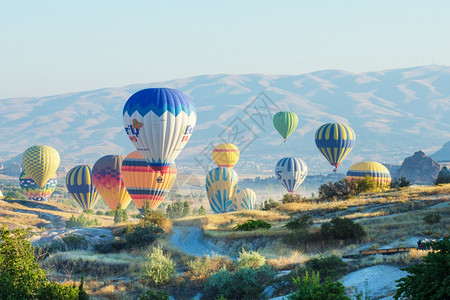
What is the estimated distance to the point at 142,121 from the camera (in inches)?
2514

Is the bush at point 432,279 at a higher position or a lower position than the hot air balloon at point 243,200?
higher

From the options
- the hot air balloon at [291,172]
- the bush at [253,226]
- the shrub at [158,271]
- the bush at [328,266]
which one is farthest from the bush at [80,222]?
the bush at [328,266]

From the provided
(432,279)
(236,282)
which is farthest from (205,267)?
(432,279)

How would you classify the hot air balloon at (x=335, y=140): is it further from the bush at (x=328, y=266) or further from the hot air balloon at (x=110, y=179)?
the bush at (x=328, y=266)

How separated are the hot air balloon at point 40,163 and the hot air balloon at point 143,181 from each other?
190 feet

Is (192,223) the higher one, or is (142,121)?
(142,121)

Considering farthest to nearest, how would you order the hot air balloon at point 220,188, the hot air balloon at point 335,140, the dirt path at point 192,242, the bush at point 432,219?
the hot air balloon at point 220,188 → the hot air balloon at point 335,140 → the dirt path at point 192,242 → the bush at point 432,219

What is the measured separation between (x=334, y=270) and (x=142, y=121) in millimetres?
41878

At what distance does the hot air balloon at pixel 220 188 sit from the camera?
332ft

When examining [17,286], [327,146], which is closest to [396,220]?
[17,286]

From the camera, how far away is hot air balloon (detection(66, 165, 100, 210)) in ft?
366

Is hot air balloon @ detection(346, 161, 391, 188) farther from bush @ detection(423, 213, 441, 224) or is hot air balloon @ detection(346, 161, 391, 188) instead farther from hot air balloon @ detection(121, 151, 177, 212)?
bush @ detection(423, 213, 441, 224)

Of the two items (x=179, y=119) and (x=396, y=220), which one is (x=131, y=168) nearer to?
(x=179, y=119)

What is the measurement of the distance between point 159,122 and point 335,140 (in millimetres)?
39998
